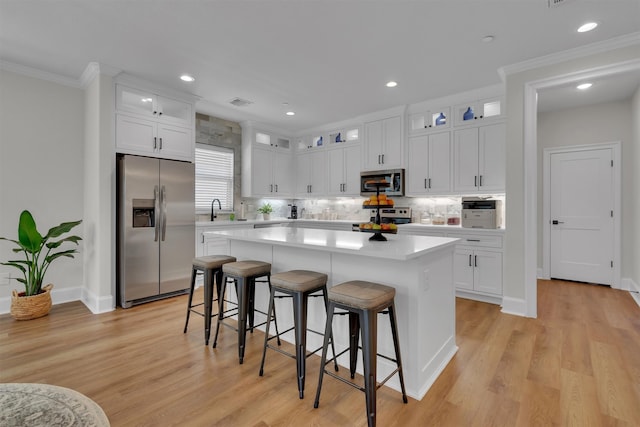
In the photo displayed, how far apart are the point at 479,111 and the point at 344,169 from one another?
7.94 feet

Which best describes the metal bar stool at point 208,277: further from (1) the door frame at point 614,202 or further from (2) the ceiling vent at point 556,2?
(1) the door frame at point 614,202

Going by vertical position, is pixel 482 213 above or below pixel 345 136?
below

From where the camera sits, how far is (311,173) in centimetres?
636

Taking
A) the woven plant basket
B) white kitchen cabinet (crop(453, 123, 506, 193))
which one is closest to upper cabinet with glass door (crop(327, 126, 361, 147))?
white kitchen cabinet (crop(453, 123, 506, 193))

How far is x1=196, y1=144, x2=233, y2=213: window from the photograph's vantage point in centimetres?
529

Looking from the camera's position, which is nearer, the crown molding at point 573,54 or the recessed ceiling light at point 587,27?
the recessed ceiling light at point 587,27

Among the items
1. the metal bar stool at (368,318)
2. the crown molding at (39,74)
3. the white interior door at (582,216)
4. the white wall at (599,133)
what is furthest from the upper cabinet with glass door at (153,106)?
the white interior door at (582,216)

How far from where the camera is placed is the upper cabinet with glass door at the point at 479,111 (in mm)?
4160

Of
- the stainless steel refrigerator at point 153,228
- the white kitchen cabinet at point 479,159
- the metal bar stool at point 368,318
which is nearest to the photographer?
the metal bar stool at point 368,318

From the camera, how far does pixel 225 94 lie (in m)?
4.37

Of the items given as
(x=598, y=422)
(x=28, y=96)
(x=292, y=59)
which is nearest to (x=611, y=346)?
(x=598, y=422)

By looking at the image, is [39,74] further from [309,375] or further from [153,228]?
[309,375]

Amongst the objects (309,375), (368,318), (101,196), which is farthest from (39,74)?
(368,318)

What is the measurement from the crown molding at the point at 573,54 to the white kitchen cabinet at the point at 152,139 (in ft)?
13.8
